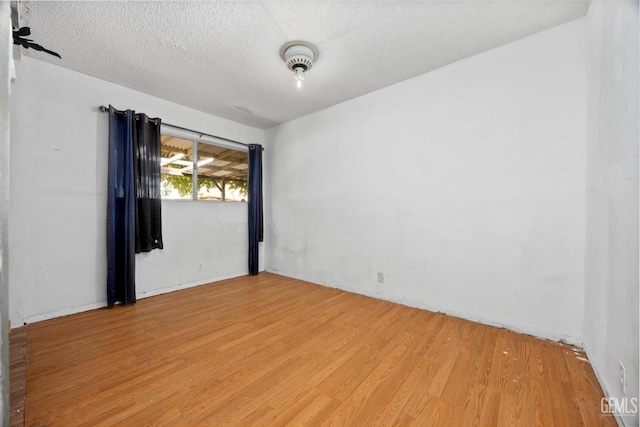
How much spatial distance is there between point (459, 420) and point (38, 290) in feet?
12.2

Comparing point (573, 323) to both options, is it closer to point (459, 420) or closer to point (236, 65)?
point (459, 420)

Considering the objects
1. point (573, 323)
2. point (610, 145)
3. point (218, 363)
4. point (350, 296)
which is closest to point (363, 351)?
point (218, 363)

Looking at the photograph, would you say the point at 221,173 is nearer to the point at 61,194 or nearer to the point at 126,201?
the point at 126,201

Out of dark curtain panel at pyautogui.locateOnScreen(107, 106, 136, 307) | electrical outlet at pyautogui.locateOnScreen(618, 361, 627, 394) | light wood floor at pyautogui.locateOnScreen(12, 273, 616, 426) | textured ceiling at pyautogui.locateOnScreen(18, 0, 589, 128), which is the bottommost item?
light wood floor at pyautogui.locateOnScreen(12, 273, 616, 426)

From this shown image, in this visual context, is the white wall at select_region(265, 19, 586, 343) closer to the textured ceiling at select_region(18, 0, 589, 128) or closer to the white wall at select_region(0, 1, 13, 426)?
the textured ceiling at select_region(18, 0, 589, 128)

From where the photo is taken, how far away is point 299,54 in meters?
2.30

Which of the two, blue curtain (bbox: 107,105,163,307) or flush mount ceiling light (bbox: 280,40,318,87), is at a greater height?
flush mount ceiling light (bbox: 280,40,318,87)

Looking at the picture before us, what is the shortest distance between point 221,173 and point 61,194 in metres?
1.88

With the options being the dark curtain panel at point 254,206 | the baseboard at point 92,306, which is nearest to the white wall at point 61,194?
the baseboard at point 92,306

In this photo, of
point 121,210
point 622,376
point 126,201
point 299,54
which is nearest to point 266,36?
point 299,54

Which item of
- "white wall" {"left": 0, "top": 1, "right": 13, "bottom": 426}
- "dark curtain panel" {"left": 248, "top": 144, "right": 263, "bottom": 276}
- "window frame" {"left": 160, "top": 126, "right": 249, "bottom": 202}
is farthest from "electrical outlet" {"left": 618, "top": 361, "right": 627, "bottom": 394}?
"window frame" {"left": 160, "top": 126, "right": 249, "bottom": 202}

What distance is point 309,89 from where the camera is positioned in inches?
124

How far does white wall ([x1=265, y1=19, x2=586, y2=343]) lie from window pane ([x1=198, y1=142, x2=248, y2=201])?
4.64ft

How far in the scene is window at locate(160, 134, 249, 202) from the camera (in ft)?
11.5
